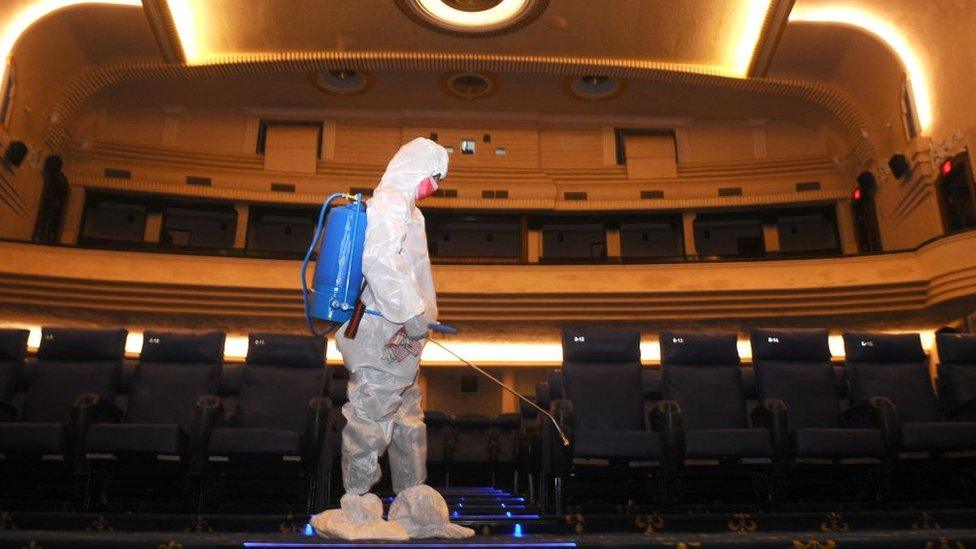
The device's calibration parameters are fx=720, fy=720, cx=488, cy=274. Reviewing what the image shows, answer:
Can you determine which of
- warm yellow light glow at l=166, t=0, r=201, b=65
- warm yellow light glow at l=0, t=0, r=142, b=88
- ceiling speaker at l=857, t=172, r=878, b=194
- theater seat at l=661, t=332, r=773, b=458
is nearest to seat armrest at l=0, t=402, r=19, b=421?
theater seat at l=661, t=332, r=773, b=458

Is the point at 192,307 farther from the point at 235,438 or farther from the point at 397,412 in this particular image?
the point at 397,412

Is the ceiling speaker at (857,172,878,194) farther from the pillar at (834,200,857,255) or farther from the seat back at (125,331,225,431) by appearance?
the seat back at (125,331,225,431)

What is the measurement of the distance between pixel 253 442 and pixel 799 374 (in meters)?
2.97

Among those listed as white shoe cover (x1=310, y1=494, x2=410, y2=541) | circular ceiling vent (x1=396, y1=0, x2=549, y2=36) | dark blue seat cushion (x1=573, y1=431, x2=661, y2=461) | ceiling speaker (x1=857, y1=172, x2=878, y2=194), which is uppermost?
circular ceiling vent (x1=396, y1=0, x2=549, y2=36)

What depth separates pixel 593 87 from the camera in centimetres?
1159

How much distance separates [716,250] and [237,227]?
800 cm

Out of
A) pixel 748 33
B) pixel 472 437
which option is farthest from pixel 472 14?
pixel 472 437

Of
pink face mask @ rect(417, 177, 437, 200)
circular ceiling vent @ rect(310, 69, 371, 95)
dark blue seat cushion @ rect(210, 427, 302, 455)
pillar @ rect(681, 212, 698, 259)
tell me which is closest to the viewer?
pink face mask @ rect(417, 177, 437, 200)

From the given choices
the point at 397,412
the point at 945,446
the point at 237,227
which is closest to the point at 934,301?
the point at 945,446

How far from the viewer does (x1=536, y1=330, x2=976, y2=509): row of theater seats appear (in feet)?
11.3

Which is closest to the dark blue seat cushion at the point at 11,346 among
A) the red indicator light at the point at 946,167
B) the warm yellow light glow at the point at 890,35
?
the warm yellow light glow at the point at 890,35

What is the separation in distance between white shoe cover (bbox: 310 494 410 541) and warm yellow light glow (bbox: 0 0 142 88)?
825 cm

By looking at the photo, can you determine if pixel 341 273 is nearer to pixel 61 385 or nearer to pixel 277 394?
pixel 277 394

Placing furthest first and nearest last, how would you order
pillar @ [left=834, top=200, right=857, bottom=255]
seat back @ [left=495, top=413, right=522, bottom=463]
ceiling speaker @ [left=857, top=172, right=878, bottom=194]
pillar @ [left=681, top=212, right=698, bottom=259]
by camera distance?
pillar @ [left=681, top=212, right=698, bottom=259] < pillar @ [left=834, top=200, right=857, bottom=255] < ceiling speaker @ [left=857, top=172, right=878, bottom=194] < seat back @ [left=495, top=413, right=522, bottom=463]
